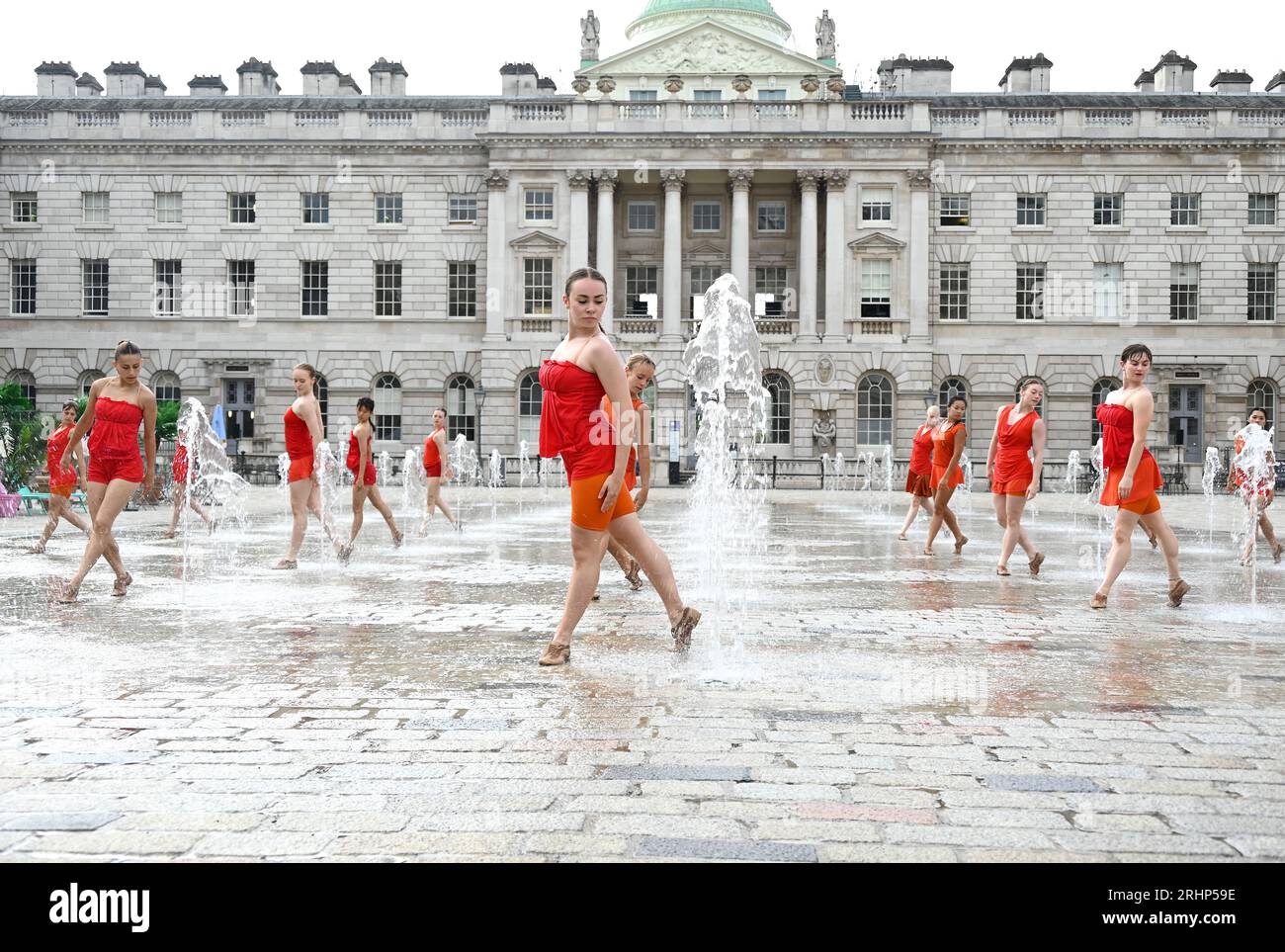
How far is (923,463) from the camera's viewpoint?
17.1 meters

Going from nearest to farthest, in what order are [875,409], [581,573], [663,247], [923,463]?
1. [581,573]
2. [923,463]
3. [875,409]
4. [663,247]

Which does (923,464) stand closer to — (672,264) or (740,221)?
(672,264)

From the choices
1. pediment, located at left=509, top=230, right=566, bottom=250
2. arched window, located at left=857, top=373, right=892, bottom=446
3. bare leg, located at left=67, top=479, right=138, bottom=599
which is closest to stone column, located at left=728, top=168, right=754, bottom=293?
arched window, located at left=857, top=373, right=892, bottom=446

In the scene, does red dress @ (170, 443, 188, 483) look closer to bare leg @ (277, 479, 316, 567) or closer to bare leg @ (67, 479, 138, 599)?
bare leg @ (277, 479, 316, 567)

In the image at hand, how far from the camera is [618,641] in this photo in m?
7.82

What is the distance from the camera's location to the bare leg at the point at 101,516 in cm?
955

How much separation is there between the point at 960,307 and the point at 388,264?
2287 centimetres

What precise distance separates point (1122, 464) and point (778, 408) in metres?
38.7

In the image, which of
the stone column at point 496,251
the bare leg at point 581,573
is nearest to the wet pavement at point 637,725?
the bare leg at point 581,573

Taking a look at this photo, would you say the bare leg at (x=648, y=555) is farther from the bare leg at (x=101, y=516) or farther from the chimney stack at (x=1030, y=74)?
the chimney stack at (x=1030, y=74)

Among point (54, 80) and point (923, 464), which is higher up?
point (54, 80)

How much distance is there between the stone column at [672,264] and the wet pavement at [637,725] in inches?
1480

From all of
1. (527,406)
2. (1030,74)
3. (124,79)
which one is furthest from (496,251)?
(1030,74)
